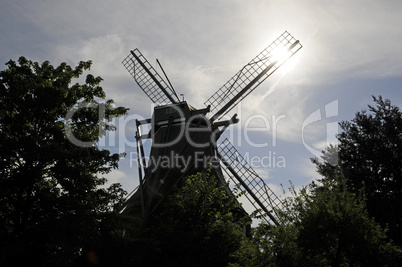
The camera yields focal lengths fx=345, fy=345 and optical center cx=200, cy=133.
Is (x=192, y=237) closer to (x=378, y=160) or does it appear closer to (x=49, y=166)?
(x=49, y=166)

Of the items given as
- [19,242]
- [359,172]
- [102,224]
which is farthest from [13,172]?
[359,172]

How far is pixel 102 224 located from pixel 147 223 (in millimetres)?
4675

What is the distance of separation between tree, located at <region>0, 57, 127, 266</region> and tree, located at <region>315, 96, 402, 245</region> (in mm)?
17679

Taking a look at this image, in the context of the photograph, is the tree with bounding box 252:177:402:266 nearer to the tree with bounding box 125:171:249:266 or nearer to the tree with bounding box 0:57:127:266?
the tree with bounding box 125:171:249:266

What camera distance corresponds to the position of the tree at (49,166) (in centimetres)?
1307

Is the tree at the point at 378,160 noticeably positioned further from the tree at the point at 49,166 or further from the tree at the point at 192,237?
the tree at the point at 49,166

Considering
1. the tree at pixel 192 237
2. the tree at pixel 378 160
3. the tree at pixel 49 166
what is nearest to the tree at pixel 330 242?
the tree at pixel 192 237

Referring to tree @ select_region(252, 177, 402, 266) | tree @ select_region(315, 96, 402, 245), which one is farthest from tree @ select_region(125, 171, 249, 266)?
tree @ select_region(315, 96, 402, 245)

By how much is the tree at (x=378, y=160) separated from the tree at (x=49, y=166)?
17.7 metres

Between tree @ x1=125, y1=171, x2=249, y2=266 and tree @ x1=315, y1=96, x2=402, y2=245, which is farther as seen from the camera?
tree @ x1=315, y1=96, x2=402, y2=245

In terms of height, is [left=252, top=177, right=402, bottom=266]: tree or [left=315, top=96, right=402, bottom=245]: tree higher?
[left=315, top=96, right=402, bottom=245]: tree

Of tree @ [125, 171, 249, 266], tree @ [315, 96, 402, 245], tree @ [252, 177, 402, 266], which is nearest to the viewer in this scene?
tree @ [252, 177, 402, 266]

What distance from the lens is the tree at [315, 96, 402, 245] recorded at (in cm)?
2316

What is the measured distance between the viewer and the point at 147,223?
61.6 feet
